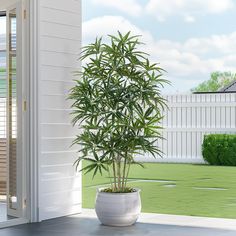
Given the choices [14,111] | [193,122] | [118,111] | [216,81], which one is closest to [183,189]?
[118,111]

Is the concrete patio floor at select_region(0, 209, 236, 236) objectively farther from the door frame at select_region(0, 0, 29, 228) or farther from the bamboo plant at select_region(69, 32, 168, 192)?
the bamboo plant at select_region(69, 32, 168, 192)

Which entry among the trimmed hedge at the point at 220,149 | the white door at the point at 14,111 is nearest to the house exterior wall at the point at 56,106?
the white door at the point at 14,111

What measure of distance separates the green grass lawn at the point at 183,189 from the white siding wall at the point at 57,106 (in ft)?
2.93

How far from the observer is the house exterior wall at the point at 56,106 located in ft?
19.8

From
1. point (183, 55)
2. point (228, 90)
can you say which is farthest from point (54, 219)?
point (183, 55)

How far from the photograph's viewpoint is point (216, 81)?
623 inches

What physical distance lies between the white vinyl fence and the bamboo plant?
21.6 ft

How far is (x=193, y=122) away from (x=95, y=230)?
7.31 meters

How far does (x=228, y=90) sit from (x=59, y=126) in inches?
291

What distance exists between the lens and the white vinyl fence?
12.3 meters

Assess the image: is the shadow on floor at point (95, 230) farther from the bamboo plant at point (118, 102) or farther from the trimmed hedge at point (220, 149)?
the trimmed hedge at point (220, 149)

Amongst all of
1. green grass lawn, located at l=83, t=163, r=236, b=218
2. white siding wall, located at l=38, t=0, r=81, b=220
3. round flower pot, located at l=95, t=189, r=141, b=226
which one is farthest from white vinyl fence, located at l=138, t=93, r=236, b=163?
round flower pot, located at l=95, t=189, r=141, b=226

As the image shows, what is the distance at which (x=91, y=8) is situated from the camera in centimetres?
1570

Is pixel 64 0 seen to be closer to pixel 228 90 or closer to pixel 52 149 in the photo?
pixel 52 149
